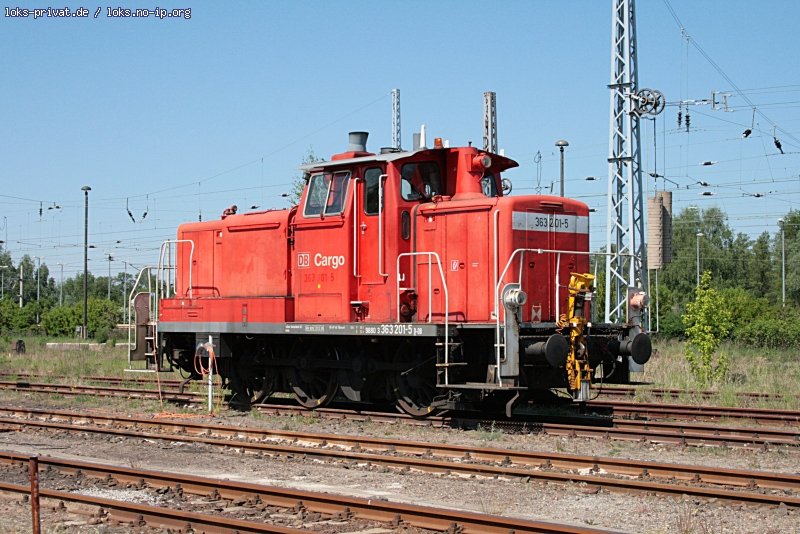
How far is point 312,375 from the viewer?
48.8 feet

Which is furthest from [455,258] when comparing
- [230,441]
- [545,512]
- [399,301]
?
[545,512]

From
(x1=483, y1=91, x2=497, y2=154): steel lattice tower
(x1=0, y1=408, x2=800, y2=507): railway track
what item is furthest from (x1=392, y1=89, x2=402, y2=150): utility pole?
(x1=0, y1=408, x2=800, y2=507): railway track

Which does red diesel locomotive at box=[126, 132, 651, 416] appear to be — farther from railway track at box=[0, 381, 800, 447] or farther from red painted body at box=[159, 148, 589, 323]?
railway track at box=[0, 381, 800, 447]

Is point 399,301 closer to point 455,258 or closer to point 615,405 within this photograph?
point 455,258

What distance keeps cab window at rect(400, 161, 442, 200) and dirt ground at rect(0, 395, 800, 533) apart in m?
3.39

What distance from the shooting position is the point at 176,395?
17.7 m

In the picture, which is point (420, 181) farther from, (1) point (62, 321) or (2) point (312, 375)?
(1) point (62, 321)

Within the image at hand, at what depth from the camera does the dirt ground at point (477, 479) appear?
7551 millimetres

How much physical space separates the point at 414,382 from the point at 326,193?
10.6 feet

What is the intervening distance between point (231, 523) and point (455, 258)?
6.56 metres

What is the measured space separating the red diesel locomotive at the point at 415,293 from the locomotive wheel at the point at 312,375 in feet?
0.08

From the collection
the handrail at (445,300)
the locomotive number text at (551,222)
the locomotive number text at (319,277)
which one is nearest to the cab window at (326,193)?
the locomotive number text at (319,277)

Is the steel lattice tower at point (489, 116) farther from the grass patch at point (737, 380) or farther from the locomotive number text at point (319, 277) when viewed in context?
the locomotive number text at point (319, 277)

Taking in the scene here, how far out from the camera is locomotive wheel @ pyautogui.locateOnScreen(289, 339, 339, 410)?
47.6 feet
